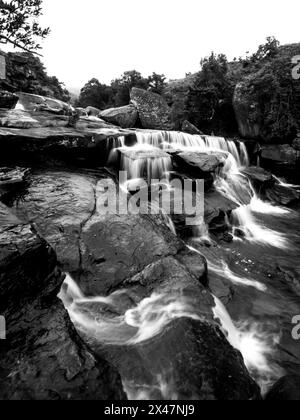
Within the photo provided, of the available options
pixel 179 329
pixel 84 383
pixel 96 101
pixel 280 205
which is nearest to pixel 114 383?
pixel 84 383

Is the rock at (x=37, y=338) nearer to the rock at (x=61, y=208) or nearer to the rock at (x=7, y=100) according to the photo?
the rock at (x=61, y=208)

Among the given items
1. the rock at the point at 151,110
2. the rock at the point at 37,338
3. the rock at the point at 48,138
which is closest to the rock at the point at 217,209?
the rock at the point at 48,138

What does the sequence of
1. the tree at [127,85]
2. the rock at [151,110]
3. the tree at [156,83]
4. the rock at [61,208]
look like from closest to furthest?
the rock at [61,208], the rock at [151,110], the tree at [127,85], the tree at [156,83]

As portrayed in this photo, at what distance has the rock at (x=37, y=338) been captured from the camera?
2.89m

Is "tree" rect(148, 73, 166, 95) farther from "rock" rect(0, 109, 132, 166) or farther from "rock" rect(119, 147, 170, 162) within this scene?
"rock" rect(119, 147, 170, 162)

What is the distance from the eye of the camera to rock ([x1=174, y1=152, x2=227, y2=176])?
9969 mm

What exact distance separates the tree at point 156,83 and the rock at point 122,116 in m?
7.41

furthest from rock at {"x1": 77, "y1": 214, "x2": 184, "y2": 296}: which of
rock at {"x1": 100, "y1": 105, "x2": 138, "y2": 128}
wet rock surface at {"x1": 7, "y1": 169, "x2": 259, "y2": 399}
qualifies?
rock at {"x1": 100, "y1": 105, "x2": 138, "y2": 128}

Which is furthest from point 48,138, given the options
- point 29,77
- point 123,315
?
point 29,77

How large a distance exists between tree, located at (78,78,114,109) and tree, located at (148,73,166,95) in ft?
12.9

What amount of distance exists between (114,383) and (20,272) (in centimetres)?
175

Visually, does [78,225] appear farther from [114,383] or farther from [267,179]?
[267,179]

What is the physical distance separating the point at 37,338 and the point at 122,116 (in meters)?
14.7

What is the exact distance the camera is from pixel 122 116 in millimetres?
16203
